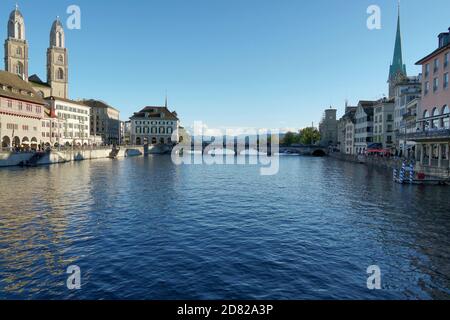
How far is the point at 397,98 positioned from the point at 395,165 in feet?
142

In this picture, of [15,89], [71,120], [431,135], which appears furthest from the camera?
[71,120]

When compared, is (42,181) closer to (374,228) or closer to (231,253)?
(231,253)

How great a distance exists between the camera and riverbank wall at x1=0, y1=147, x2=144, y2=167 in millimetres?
74125

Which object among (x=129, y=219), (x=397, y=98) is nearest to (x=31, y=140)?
(x=129, y=219)

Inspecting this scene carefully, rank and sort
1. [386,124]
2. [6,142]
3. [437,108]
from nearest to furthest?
[437,108]
[6,142]
[386,124]

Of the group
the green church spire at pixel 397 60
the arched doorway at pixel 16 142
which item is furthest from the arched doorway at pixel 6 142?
the green church spire at pixel 397 60

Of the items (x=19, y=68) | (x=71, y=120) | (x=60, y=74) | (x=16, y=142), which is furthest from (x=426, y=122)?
(x=19, y=68)

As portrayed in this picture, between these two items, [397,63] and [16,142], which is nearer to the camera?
[16,142]

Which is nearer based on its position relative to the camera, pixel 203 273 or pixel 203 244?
pixel 203 273

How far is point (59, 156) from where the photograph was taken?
91562 millimetres

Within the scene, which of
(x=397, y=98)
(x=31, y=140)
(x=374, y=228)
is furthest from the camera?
(x=397, y=98)

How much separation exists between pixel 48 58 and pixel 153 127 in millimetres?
62440

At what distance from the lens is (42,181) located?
50.3m

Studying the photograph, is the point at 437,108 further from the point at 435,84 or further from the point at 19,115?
the point at 19,115
